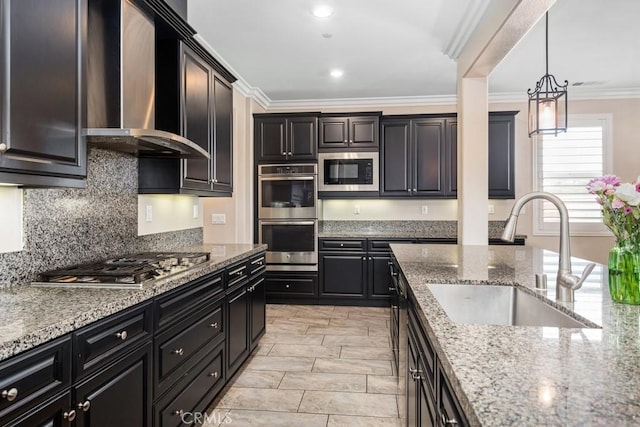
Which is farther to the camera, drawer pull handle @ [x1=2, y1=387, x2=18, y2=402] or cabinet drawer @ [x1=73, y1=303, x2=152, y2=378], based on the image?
cabinet drawer @ [x1=73, y1=303, x2=152, y2=378]

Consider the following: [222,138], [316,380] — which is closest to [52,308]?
[316,380]

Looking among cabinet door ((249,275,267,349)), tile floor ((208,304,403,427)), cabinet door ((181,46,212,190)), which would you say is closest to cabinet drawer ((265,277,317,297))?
tile floor ((208,304,403,427))

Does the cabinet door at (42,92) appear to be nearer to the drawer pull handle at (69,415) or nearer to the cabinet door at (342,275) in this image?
the drawer pull handle at (69,415)

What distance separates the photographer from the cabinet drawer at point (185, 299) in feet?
5.65

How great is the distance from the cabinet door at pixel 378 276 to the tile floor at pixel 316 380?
26.0 inches

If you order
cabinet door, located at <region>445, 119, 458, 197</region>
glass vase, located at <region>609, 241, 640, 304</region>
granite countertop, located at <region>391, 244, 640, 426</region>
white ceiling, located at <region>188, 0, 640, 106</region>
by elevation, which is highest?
white ceiling, located at <region>188, 0, 640, 106</region>

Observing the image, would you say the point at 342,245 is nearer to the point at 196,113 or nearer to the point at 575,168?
the point at 196,113

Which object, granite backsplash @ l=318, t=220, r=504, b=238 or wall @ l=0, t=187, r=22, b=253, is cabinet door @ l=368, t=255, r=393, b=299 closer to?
granite backsplash @ l=318, t=220, r=504, b=238

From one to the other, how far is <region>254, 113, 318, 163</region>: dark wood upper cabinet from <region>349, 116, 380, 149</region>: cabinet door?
1.53 ft

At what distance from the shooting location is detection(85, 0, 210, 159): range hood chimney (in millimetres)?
1810

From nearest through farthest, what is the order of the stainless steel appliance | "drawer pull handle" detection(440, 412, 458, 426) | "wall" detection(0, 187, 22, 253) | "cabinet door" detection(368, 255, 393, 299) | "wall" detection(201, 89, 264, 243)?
"drawer pull handle" detection(440, 412, 458, 426) < "wall" detection(0, 187, 22, 253) < "wall" detection(201, 89, 264, 243) < "cabinet door" detection(368, 255, 393, 299) < the stainless steel appliance

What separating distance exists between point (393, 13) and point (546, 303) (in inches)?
95.5

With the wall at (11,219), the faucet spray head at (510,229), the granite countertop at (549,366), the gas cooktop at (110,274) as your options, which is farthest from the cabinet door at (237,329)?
the faucet spray head at (510,229)

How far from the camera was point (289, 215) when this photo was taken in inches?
191
